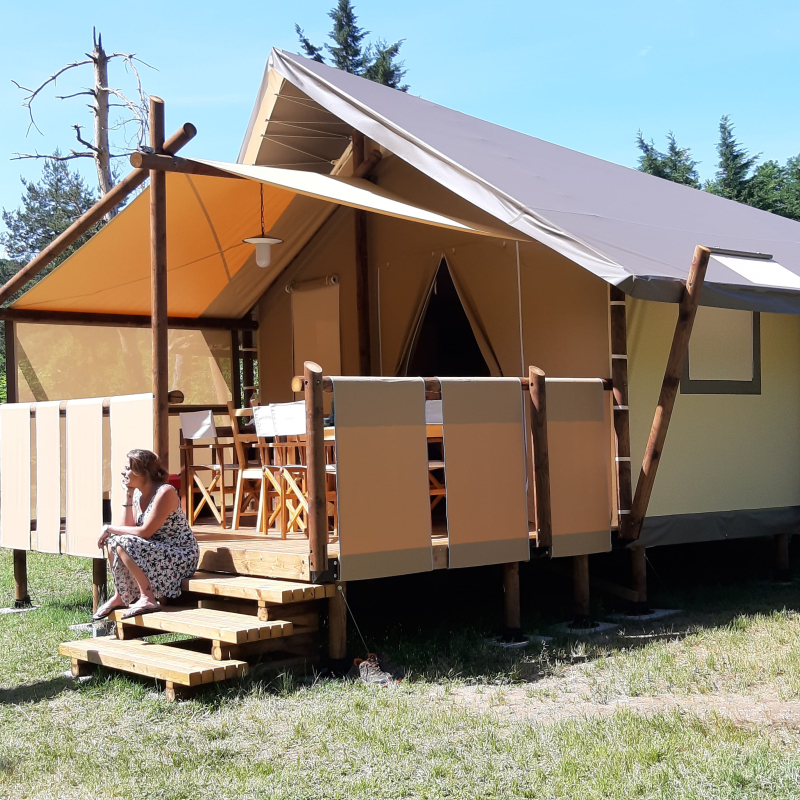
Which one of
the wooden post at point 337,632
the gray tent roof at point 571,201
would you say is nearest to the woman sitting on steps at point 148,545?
the wooden post at point 337,632

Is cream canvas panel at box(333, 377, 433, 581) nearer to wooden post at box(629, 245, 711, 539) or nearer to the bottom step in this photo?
the bottom step

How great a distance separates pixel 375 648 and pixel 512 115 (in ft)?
103

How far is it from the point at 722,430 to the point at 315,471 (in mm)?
3520

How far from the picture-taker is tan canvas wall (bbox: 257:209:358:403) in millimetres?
9000

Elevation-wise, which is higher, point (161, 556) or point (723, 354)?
point (723, 354)

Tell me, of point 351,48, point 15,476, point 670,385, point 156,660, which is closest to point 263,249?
point 15,476

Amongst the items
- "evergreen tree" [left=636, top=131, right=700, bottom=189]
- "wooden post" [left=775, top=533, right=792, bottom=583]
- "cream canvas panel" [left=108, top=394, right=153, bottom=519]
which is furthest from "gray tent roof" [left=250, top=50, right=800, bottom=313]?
"evergreen tree" [left=636, top=131, right=700, bottom=189]

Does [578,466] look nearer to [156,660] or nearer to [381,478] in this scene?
[381,478]

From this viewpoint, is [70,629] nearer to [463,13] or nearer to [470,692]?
[470,692]

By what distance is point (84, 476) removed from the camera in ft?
20.4

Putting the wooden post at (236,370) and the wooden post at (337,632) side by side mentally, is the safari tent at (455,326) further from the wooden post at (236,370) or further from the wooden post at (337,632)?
the wooden post at (337,632)

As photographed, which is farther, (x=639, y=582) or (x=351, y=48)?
(x=351, y=48)

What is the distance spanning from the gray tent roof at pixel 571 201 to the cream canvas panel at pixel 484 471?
93 cm

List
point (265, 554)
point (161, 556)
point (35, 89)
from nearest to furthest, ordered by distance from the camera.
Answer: point (265, 554) < point (161, 556) < point (35, 89)
